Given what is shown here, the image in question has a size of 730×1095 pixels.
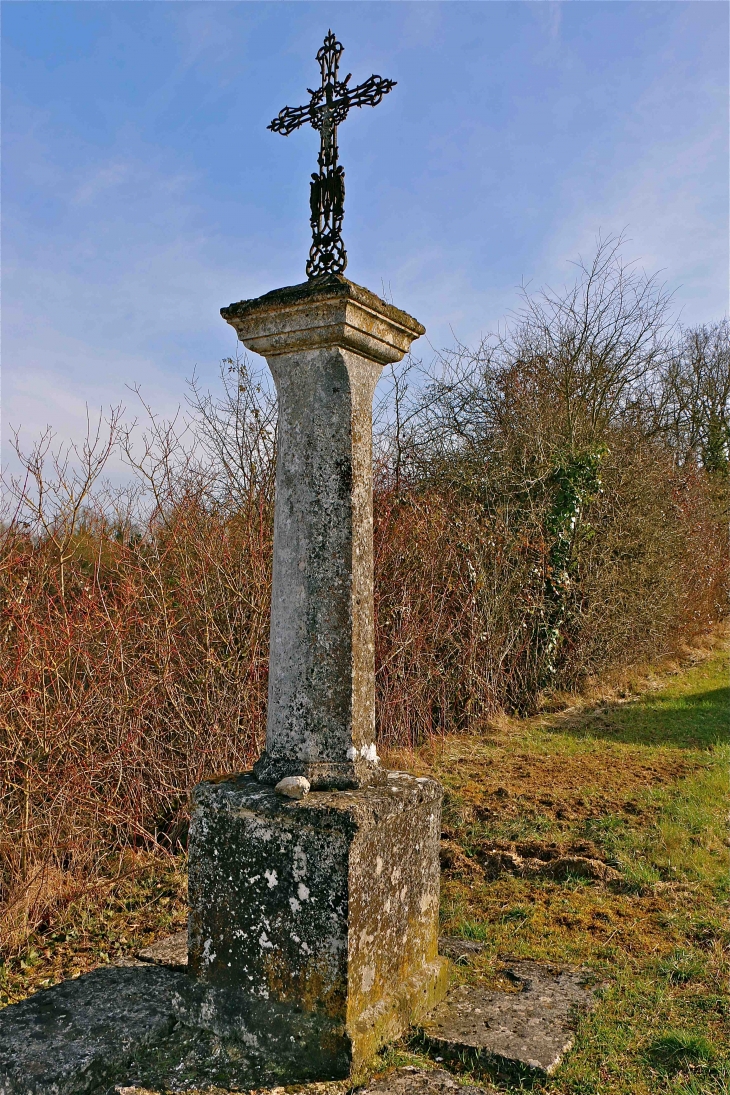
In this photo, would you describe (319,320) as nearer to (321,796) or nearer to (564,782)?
(321,796)

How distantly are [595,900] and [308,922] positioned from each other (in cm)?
222

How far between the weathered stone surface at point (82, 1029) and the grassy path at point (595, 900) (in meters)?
0.76

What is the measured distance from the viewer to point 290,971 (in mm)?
2455

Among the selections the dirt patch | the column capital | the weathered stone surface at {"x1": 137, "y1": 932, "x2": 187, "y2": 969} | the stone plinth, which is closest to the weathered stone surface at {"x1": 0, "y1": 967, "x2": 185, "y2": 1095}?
the weathered stone surface at {"x1": 137, "y1": 932, "x2": 187, "y2": 969}

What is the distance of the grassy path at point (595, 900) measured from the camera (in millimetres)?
2688

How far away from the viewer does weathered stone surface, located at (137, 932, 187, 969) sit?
3174 mm

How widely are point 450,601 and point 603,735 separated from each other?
6.69 feet

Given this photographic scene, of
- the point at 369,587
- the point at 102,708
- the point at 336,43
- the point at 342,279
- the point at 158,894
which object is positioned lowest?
the point at 158,894

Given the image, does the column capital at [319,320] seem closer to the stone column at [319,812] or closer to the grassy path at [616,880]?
the stone column at [319,812]

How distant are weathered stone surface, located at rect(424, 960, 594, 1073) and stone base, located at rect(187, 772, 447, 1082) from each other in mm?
129

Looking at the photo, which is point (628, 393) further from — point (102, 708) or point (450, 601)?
point (102, 708)

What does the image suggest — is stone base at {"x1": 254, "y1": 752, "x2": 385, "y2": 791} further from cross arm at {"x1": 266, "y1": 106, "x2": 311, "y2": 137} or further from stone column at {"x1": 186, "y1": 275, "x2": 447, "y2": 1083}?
cross arm at {"x1": 266, "y1": 106, "x2": 311, "y2": 137}

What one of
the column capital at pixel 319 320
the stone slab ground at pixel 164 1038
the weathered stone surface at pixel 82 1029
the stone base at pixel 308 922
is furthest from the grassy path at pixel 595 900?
the column capital at pixel 319 320

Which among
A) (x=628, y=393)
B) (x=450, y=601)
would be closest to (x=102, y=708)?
(x=450, y=601)
